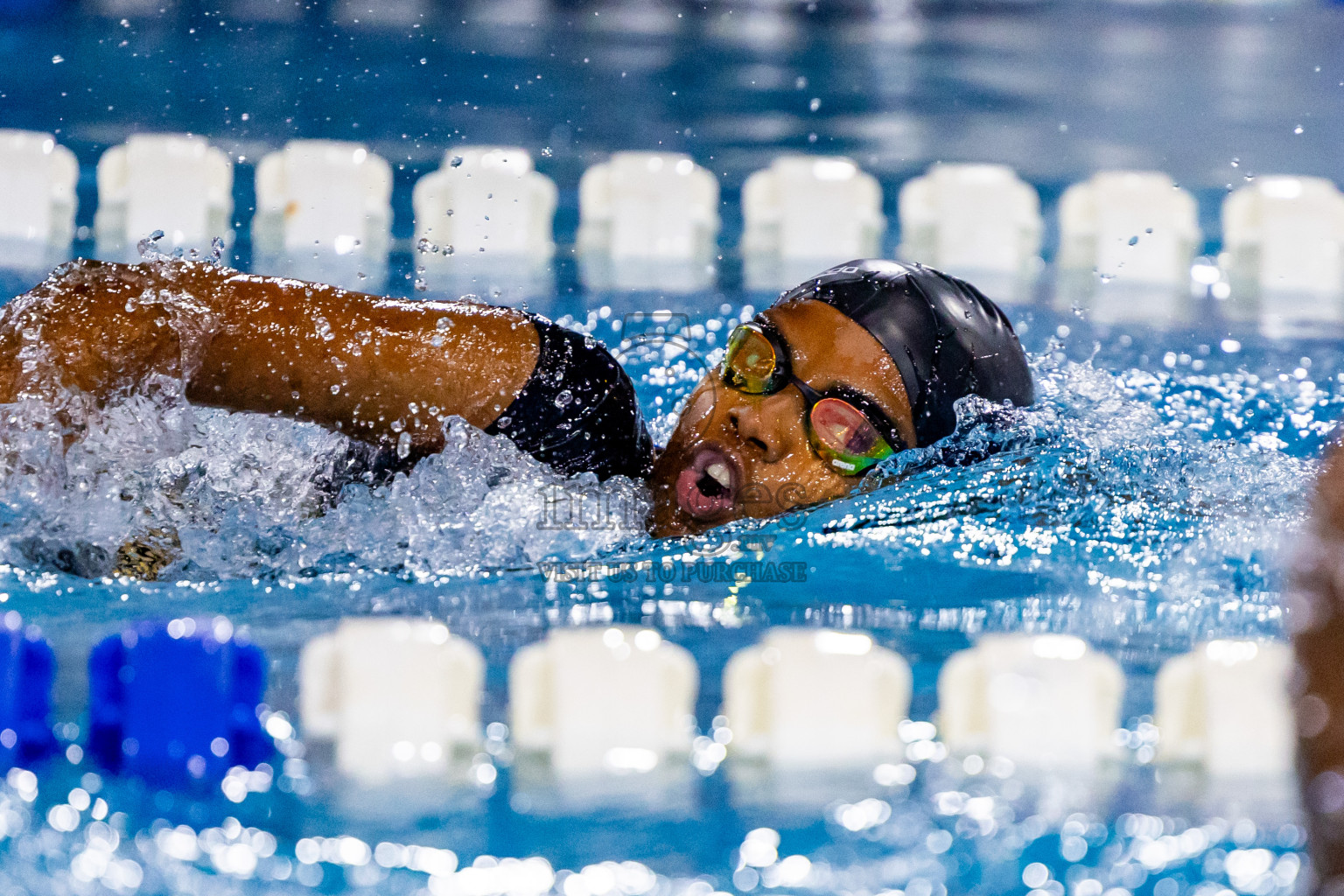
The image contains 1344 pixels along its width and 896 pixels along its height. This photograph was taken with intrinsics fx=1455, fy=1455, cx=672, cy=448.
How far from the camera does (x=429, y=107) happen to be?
4.66 metres

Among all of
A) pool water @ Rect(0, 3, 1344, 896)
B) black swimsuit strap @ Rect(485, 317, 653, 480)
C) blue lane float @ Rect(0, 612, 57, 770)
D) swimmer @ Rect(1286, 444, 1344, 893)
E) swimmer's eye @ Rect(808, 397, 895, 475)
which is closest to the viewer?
swimmer @ Rect(1286, 444, 1344, 893)

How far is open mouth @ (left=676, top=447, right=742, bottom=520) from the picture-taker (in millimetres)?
1995

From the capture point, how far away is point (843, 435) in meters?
1.96

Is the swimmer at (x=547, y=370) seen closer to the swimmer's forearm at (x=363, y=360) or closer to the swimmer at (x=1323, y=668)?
the swimmer's forearm at (x=363, y=360)

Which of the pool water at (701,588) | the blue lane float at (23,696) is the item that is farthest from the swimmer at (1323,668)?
the blue lane float at (23,696)

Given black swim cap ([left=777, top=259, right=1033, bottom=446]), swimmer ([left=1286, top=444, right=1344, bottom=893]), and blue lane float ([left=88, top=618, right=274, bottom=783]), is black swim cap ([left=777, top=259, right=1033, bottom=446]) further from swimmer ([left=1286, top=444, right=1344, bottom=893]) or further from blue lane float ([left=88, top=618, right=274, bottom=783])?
swimmer ([left=1286, top=444, right=1344, bottom=893])

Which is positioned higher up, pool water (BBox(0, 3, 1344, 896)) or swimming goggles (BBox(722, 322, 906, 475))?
swimming goggles (BBox(722, 322, 906, 475))

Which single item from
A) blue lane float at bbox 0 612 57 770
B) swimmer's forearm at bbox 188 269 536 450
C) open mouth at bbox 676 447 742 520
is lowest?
blue lane float at bbox 0 612 57 770

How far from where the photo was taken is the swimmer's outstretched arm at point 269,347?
65.6 inches

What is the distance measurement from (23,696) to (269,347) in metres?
0.50

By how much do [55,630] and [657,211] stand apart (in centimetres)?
223

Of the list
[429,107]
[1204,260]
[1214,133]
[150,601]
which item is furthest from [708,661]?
[1214,133]

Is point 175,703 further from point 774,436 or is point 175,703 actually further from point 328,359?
point 774,436

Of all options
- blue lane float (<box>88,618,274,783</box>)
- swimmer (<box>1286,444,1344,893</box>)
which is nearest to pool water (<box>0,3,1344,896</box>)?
blue lane float (<box>88,618,274,783</box>)
